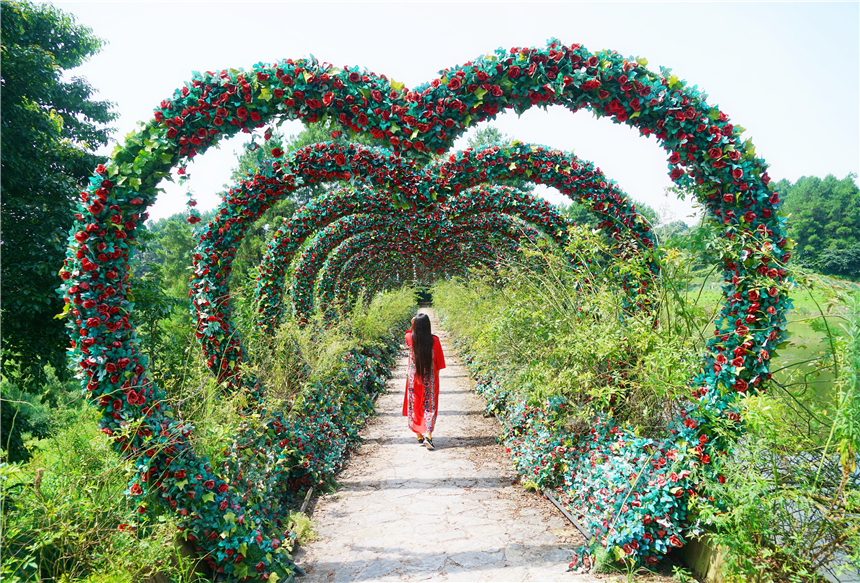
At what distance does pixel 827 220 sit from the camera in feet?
76.3

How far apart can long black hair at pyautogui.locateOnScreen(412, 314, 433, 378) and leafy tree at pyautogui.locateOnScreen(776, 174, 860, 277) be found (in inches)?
146

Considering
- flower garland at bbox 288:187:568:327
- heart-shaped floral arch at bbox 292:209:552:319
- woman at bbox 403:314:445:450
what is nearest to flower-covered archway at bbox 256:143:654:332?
flower garland at bbox 288:187:568:327

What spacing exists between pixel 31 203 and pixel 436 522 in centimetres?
750

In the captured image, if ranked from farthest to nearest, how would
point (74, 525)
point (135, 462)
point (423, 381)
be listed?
point (423, 381)
point (135, 462)
point (74, 525)

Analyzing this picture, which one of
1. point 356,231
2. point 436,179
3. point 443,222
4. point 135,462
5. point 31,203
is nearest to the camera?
point 135,462

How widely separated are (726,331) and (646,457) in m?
0.92

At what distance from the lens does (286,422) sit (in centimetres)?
408

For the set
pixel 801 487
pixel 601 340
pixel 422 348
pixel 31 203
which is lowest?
pixel 801 487

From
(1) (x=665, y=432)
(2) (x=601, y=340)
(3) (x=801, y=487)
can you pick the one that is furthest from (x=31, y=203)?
(3) (x=801, y=487)

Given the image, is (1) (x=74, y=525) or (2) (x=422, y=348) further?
(2) (x=422, y=348)

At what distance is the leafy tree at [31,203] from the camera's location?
6.32 metres

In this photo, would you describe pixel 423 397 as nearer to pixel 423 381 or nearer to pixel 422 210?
pixel 423 381

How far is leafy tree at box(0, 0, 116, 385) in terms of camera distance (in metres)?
6.32

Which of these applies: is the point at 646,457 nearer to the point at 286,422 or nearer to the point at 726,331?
the point at 726,331
